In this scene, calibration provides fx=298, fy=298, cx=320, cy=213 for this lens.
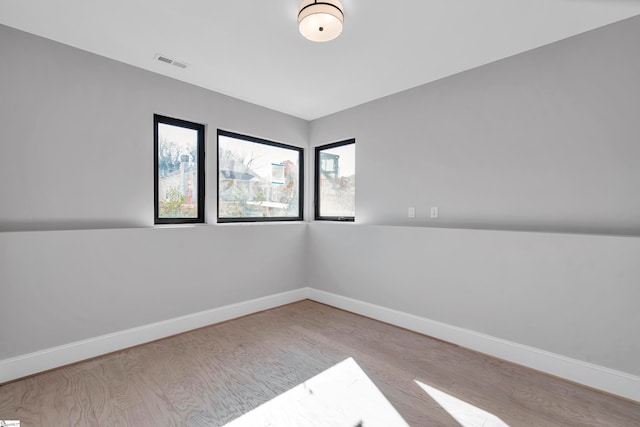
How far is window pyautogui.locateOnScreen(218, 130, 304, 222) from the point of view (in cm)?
369

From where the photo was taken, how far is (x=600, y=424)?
1.78 meters

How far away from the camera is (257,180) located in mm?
4035

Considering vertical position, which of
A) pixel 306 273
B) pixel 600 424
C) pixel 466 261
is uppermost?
pixel 466 261

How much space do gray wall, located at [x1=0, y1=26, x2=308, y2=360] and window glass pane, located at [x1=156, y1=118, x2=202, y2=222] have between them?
152 mm

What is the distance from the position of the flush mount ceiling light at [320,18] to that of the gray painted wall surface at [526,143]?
1060 millimetres

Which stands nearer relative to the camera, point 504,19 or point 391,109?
point 504,19

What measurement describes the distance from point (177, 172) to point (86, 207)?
2.96 feet

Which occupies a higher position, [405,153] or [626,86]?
[626,86]

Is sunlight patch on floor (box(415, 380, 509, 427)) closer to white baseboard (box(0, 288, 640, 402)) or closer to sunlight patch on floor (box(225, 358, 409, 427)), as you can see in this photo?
sunlight patch on floor (box(225, 358, 409, 427))

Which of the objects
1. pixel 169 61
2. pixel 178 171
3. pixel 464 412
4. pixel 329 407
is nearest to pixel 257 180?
pixel 178 171

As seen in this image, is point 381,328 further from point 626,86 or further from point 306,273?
point 626,86

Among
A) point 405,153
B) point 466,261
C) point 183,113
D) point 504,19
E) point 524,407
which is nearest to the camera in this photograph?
point 524,407

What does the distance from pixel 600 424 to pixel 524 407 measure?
1.26 feet

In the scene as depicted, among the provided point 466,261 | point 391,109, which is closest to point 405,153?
point 391,109
